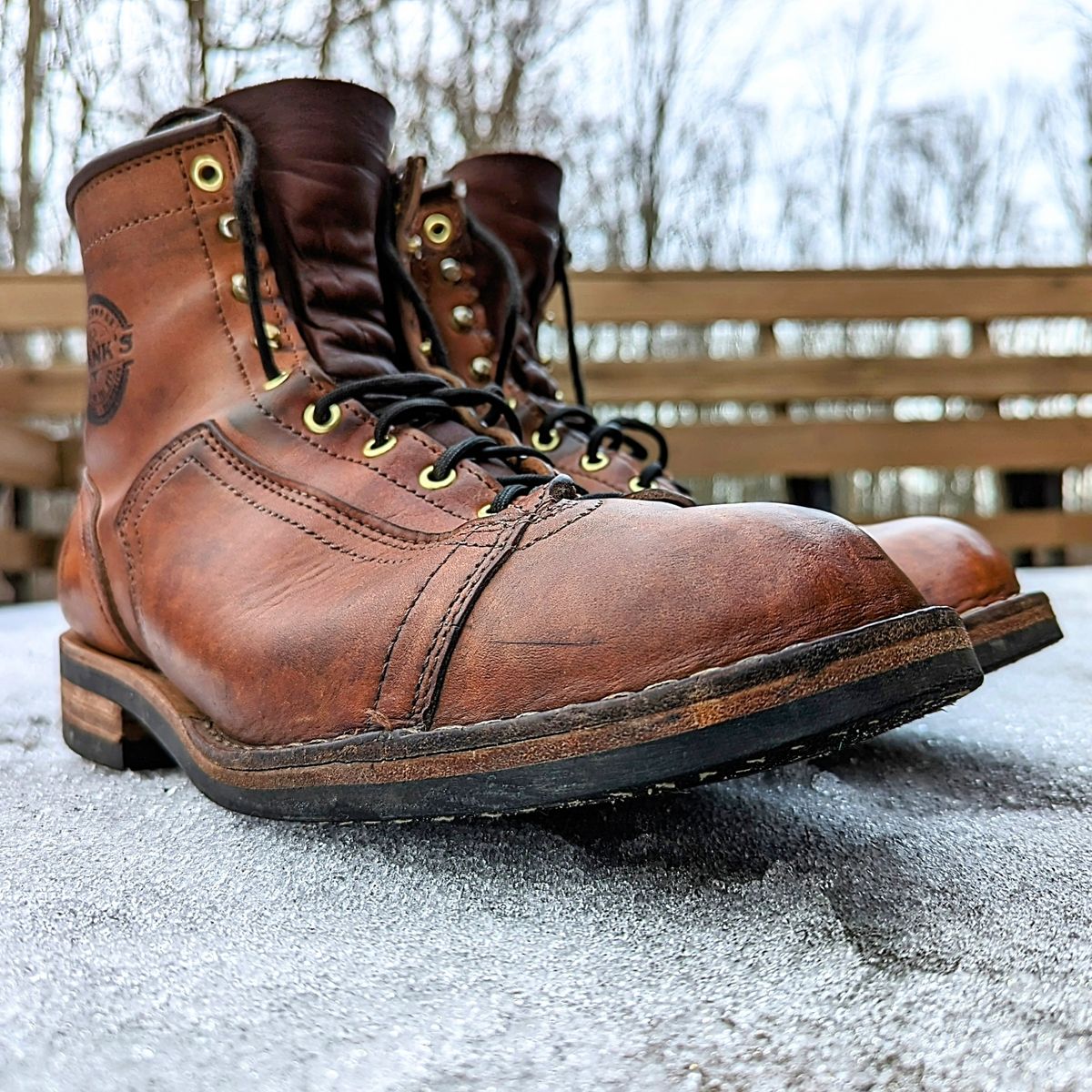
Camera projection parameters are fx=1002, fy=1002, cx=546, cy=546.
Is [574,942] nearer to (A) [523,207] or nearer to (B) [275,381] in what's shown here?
(B) [275,381]

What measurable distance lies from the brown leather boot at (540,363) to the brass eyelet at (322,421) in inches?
6.2

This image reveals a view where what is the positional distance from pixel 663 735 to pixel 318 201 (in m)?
0.48

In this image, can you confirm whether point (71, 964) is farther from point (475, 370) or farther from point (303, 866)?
point (475, 370)

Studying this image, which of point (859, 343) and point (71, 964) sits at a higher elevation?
point (71, 964)

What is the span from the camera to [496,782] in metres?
0.46

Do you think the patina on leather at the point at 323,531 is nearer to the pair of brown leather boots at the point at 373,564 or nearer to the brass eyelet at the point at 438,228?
the pair of brown leather boots at the point at 373,564

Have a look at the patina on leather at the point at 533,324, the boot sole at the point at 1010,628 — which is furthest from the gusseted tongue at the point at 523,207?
the boot sole at the point at 1010,628

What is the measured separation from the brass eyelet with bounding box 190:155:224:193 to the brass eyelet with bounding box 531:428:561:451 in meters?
0.39

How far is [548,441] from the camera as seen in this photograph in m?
1.00

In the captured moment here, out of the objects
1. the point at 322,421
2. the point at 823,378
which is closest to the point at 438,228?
the point at 322,421

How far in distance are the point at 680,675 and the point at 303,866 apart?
24 cm

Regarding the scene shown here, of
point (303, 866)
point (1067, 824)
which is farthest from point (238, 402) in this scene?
point (1067, 824)

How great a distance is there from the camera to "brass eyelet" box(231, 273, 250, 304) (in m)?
0.70

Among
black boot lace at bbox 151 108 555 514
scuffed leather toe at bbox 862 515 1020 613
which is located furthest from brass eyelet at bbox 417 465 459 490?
scuffed leather toe at bbox 862 515 1020 613
